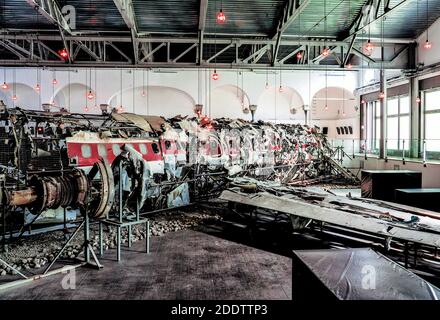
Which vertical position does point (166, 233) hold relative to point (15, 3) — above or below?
below

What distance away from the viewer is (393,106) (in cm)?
2117

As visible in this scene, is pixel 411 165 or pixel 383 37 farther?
pixel 383 37

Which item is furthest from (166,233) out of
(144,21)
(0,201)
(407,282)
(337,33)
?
(337,33)

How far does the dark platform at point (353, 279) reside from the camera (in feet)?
8.48

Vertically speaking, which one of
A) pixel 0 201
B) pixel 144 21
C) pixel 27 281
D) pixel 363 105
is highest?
pixel 144 21

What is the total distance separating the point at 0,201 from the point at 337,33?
14.5m

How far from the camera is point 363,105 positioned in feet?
78.7

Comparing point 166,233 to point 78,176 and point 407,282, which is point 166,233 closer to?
point 78,176

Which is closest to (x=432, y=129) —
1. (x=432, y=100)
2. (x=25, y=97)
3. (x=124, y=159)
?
(x=432, y=100)

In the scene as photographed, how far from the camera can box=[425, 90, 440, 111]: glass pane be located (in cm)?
1675

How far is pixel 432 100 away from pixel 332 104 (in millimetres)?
10342

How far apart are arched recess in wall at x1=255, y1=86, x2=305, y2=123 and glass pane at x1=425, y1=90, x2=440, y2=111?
929 centimetres

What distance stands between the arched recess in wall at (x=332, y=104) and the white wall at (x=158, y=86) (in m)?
2.68
